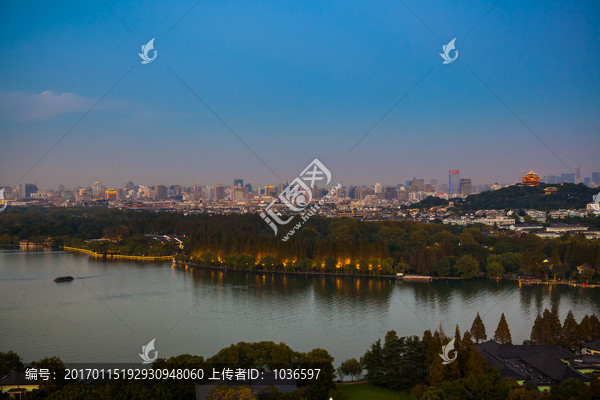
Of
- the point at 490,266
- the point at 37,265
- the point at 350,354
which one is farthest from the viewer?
the point at 37,265

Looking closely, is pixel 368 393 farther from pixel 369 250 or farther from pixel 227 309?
pixel 369 250

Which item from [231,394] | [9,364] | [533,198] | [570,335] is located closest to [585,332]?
[570,335]

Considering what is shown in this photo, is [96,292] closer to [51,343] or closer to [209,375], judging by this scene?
[51,343]

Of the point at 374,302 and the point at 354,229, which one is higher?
the point at 354,229

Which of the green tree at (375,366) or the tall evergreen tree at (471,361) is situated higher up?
the tall evergreen tree at (471,361)

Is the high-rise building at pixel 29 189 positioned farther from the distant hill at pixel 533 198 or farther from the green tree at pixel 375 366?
the green tree at pixel 375 366

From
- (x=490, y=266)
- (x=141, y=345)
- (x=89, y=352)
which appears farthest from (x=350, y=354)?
(x=490, y=266)
